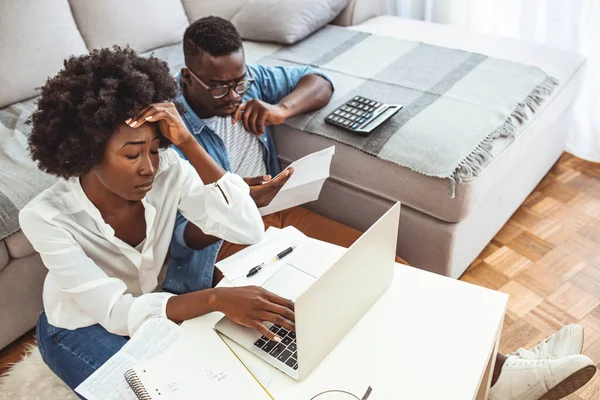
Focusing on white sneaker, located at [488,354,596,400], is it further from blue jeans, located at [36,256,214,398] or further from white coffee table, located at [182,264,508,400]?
blue jeans, located at [36,256,214,398]

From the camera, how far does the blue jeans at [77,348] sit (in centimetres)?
103

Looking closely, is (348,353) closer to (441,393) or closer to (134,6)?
(441,393)

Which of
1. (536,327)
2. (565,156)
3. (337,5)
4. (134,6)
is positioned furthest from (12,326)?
(565,156)

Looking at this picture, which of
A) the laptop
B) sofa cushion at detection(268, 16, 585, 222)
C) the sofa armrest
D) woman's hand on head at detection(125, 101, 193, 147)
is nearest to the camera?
the laptop

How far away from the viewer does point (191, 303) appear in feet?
2.99

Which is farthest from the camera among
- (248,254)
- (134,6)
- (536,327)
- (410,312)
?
(134,6)

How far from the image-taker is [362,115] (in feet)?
4.86

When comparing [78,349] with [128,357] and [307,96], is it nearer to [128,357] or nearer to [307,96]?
[128,357]

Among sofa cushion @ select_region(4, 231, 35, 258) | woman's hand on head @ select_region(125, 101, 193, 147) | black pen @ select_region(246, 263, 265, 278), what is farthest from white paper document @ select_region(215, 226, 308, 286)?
sofa cushion @ select_region(4, 231, 35, 258)

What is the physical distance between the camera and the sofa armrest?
6.99ft

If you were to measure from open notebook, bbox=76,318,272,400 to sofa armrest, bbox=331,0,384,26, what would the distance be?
5.37ft

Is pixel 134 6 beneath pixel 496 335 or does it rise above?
above

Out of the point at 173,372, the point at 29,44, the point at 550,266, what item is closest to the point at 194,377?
the point at 173,372

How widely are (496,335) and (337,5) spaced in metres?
1.59
